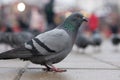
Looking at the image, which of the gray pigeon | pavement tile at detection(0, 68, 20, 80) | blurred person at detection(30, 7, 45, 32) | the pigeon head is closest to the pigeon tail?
the gray pigeon

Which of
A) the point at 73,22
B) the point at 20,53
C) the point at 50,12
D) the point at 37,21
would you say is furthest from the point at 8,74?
the point at 37,21

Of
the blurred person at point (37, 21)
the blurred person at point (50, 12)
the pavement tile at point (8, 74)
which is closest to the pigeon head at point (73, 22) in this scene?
the pavement tile at point (8, 74)

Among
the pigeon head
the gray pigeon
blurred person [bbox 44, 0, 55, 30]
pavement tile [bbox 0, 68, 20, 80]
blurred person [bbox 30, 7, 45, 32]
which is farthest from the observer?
blurred person [bbox 30, 7, 45, 32]

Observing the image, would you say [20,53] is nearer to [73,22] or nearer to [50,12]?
[73,22]

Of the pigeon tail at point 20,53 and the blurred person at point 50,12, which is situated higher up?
the blurred person at point 50,12

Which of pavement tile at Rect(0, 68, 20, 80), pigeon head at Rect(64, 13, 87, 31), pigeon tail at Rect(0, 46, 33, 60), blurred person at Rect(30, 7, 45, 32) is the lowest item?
pavement tile at Rect(0, 68, 20, 80)

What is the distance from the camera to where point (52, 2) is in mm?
21031

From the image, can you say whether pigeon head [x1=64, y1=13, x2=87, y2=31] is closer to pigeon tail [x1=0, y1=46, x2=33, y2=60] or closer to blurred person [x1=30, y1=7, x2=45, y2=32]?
pigeon tail [x1=0, y1=46, x2=33, y2=60]

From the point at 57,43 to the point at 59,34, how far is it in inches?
6.0

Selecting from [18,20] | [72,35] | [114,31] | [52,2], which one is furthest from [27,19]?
[72,35]

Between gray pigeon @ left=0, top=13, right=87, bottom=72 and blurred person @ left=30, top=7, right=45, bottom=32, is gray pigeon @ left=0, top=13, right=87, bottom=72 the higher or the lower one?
the lower one

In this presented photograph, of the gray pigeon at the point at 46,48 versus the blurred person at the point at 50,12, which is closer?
the gray pigeon at the point at 46,48

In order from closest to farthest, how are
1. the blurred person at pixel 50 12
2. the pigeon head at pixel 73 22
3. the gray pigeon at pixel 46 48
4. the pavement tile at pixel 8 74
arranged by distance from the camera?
the pavement tile at pixel 8 74, the gray pigeon at pixel 46 48, the pigeon head at pixel 73 22, the blurred person at pixel 50 12

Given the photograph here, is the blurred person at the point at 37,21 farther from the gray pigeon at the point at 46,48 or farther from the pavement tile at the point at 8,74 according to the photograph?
the gray pigeon at the point at 46,48
